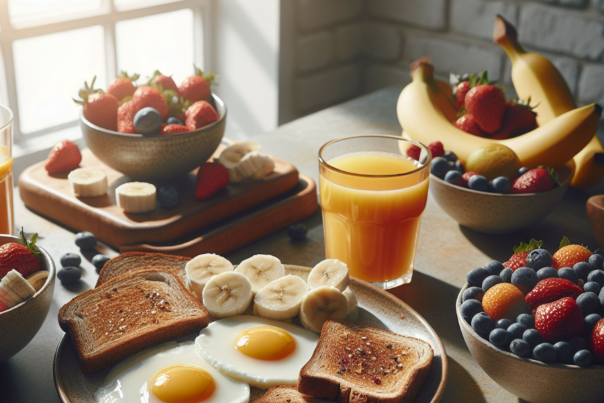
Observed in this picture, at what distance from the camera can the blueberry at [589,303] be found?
0.74m

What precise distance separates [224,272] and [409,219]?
32cm

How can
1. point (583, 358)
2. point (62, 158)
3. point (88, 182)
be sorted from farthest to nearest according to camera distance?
1. point (62, 158)
2. point (88, 182)
3. point (583, 358)

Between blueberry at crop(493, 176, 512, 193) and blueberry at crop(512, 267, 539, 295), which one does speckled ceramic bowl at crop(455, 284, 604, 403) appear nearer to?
blueberry at crop(512, 267, 539, 295)

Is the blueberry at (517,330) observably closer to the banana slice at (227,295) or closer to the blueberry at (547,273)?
the blueberry at (547,273)

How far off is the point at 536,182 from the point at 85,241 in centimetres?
83

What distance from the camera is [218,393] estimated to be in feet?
2.55

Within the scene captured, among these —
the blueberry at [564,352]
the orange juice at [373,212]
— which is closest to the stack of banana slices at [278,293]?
the orange juice at [373,212]

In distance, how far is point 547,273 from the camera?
0.81 metres

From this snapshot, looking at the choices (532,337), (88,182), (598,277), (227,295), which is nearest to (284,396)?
(227,295)

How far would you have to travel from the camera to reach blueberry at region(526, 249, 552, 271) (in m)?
0.84

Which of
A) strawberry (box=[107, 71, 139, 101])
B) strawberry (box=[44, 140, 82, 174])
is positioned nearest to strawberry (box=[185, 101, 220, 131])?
strawberry (box=[107, 71, 139, 101])

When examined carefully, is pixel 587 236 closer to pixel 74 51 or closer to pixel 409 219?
pixel 409 219

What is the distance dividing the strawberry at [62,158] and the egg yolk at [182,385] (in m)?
0.70

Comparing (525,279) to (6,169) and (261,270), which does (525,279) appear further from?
(6,169)
